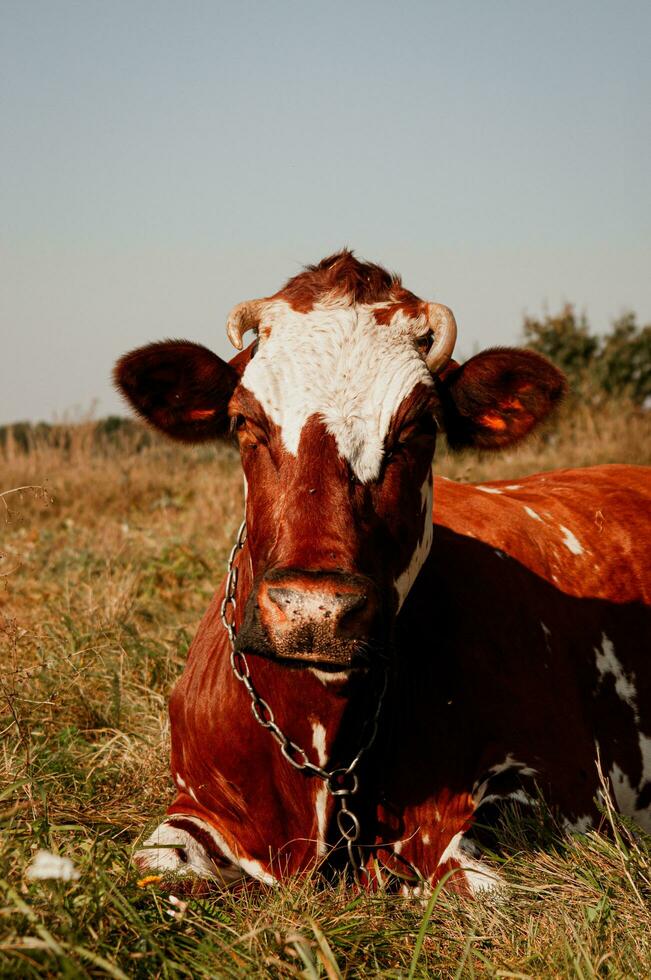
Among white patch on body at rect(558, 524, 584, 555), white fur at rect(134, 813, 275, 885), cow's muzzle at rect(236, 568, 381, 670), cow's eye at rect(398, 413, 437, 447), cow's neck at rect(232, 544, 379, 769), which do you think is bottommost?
white fur at rect(134, 813, 275, 885)

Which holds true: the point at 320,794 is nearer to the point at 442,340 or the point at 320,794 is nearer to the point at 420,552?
the point at 420,552

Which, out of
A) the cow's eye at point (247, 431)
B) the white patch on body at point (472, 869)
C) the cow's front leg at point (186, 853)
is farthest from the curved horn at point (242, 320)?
the white patch on body at point (472, 869)

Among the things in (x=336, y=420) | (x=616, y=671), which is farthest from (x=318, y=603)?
(x=616, y=671)

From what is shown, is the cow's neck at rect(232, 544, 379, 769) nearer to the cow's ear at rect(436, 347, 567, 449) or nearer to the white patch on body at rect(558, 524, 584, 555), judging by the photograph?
the cow's ear at rect(436, 347, 567, 449)

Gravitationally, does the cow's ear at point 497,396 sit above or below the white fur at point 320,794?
above

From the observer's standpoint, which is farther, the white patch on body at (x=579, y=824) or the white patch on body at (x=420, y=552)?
the white patch on body at (x=579, y=824)

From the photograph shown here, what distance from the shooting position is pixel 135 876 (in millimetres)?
2758

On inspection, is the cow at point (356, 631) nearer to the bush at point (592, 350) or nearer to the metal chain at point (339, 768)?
the metal chain at point (339, 768)

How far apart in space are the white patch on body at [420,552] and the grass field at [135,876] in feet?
2.87

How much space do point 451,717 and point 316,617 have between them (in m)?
1.13

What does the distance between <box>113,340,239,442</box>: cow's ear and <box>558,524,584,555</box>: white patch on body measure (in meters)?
1.89

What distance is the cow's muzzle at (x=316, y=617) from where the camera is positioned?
2467 mm

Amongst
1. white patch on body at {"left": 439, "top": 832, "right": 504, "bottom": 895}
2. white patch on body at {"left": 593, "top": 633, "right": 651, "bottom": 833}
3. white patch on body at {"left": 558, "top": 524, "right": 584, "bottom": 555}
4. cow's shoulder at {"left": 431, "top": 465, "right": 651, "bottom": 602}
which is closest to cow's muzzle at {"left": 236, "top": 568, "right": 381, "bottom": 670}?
white patch on body at {"left": 439, "top": 832, "right": 504, "bottom": 895}

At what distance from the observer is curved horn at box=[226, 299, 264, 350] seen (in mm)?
3277
